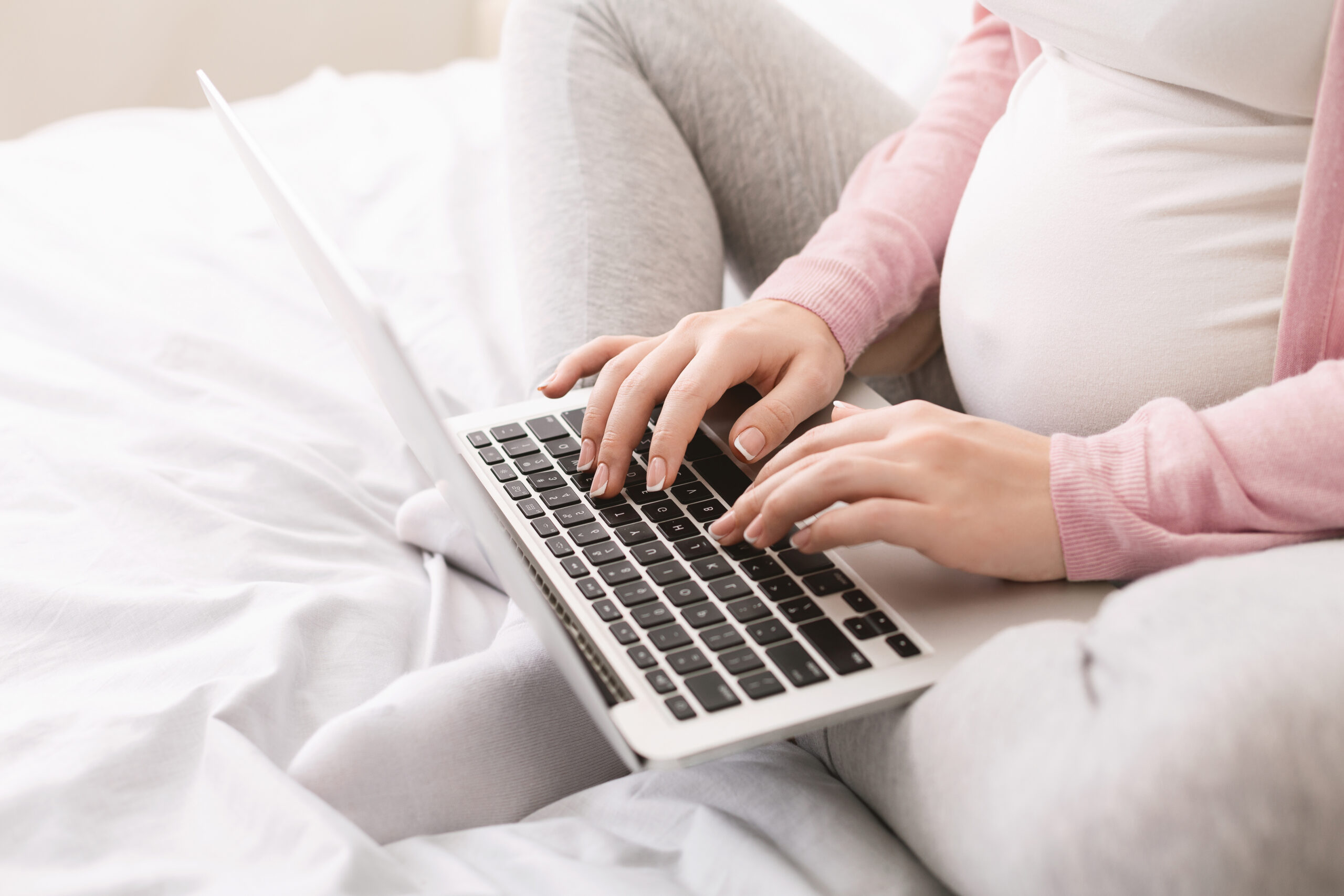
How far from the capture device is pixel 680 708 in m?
0.45

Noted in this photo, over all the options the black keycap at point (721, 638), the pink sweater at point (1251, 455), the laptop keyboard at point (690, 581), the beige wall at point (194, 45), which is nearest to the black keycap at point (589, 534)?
the laptop keyboard at point (690, 581)

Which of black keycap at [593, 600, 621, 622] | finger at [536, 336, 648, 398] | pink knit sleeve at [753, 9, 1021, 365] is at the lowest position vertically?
black keycap at [593, 600, 621, 622]

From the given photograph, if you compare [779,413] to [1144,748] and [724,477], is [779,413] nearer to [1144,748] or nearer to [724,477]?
[724,477]

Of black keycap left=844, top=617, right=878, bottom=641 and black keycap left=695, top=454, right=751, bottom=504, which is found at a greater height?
black keycap left=844, top=617, right=878, bottom=641

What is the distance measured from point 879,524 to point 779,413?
0.15m

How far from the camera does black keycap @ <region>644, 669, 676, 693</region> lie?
0.46 m

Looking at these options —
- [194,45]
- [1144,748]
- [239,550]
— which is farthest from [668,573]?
[194,45]

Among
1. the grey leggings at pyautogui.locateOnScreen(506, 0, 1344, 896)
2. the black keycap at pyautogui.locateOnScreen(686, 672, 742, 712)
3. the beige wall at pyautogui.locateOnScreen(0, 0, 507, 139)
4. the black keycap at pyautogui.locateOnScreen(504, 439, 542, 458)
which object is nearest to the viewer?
the grey leggings at pyautogui.locateOnScreen(506, 0, 1344, 896)

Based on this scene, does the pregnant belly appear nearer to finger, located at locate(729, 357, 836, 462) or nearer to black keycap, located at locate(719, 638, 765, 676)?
finger, located at locate(729, 357, 836, 462)

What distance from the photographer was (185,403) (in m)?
0.89

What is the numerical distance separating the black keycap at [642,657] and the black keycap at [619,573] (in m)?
0.06

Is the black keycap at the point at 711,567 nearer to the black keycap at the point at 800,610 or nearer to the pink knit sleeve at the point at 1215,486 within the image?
the black keycap at the point at 800,610

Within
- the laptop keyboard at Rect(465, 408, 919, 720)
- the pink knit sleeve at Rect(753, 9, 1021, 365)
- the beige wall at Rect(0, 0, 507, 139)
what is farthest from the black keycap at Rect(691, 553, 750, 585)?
the beige wall at Rect(0, 0, 507, 139)

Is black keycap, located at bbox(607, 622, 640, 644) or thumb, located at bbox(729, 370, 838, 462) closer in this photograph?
black keycap, located at bbox(607, 622, 640, 644)
